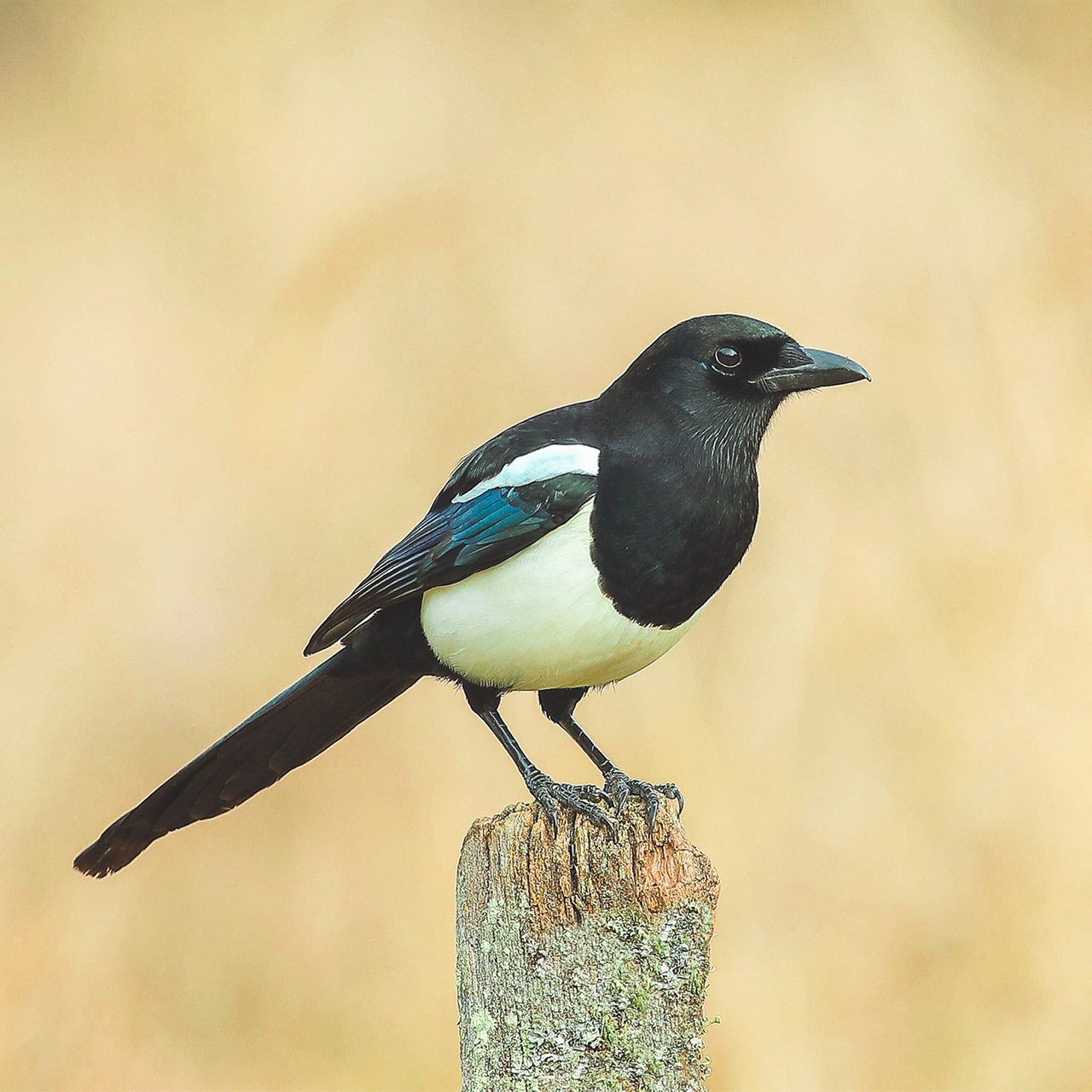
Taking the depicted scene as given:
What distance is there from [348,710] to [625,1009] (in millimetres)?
1177

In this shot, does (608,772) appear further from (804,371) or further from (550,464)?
(804,371)

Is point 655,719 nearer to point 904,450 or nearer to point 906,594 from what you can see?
point 906,594

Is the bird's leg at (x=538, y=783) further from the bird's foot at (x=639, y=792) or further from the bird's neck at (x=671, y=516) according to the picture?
the bird's neck at (x=671, y=516)

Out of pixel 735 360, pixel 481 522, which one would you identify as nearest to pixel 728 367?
pixel 735 360

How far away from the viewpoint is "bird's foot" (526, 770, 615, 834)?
2.57 metres

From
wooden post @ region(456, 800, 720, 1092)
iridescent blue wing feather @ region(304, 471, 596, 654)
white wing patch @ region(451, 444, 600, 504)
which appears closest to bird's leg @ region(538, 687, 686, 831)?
wooden post @ region(456, 800, 720, 1092)

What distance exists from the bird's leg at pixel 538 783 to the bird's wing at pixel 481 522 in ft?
0.85

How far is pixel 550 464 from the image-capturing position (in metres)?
2.86

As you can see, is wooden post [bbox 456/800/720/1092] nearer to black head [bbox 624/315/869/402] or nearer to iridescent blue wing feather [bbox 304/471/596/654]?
iridescent blue wing feather [bbox 304/471/596/654]

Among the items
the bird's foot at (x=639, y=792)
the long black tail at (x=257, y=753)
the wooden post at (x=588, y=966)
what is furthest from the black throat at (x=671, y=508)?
the long black tail at (x=257, y=753)

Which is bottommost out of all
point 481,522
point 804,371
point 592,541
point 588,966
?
point 588,966

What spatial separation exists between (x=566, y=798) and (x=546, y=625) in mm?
305

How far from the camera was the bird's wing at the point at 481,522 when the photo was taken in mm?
2830

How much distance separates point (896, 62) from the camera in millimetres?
5500
